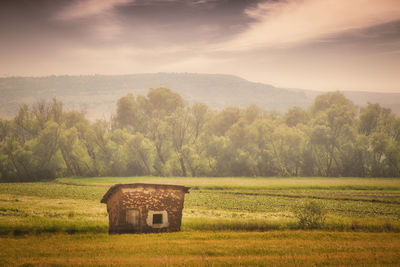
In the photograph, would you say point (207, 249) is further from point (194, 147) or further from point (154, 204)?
point (194, 147)

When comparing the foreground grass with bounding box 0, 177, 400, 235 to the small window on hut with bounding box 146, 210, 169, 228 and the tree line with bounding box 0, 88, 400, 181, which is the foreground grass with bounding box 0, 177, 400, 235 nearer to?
the small window on hut with bounding box 146, 210, 169, 228

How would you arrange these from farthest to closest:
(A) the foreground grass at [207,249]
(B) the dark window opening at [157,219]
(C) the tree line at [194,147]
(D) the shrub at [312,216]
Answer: (C) the tree line at [194,147] < (D) the shrub at [312,216] < (B) the dark window opening at [157,219] < (A) the foreground grass at [207,249]

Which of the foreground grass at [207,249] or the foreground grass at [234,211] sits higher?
the foreground grass at [207,249]

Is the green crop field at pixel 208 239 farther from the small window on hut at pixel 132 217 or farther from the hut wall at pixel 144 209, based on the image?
the small window on hut at pixel 132 217

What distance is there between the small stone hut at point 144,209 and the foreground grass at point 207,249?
1905 mm

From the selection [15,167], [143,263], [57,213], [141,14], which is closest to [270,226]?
[143,263]

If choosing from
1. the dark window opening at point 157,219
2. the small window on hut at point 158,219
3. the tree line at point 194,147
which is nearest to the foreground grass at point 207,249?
the small window on hut at point 158,219

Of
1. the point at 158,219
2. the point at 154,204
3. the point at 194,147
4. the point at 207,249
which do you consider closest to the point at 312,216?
the point at 207,249

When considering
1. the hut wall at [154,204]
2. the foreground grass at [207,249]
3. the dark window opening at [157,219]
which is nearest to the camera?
the foreground grass at [207,249]

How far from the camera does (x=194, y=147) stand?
96.2m

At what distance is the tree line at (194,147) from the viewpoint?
3071 inches

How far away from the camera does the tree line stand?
256 feet

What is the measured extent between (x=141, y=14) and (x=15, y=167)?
48017mm

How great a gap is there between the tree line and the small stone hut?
183 ft
